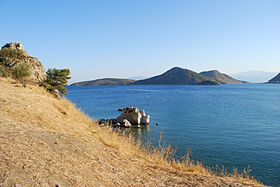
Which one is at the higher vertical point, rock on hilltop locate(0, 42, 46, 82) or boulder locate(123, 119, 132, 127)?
rock on hilltop locate(0, 42, 46, 82)


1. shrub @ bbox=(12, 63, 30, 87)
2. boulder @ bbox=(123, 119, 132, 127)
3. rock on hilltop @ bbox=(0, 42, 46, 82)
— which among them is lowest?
boulder @ bbox=(123, 119, 132, 127)

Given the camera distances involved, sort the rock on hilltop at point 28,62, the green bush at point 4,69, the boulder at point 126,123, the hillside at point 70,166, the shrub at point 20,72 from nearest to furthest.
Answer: the hillside at point 70,166 → the shrub at point 20,72 → the green bush at point 4,69 → the rock on hilltop at point 28,62 → the boulder at point 126,123

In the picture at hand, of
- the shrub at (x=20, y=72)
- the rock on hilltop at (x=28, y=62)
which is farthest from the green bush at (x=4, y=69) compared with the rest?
the shrub at (x=20, y=72)

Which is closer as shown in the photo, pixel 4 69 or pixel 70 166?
pixel 70 166

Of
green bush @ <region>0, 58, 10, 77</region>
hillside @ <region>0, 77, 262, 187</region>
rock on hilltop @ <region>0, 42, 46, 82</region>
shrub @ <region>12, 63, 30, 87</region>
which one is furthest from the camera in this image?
rock on hilltop @ <region>0, 42, 46, 82</region>

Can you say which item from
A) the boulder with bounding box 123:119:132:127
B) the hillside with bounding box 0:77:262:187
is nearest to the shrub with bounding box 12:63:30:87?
the hillside with bounding box 0:77:262:187

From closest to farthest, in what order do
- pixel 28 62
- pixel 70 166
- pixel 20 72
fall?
pixel 70 166, pixel 20 72, pixel 28 62

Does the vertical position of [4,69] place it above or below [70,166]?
above

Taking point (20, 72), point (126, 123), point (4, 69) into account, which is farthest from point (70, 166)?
point (126, 123)

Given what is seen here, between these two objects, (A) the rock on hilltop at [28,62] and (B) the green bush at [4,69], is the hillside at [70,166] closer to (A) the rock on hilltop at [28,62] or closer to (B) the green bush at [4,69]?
(B) the green bush at [4,69]

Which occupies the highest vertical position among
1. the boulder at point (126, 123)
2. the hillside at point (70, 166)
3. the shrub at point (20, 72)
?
the shrub at point (20, 72)

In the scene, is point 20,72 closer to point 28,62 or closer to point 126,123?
point 28,62

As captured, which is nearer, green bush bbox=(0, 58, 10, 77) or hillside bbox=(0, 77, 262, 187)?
hillside bbox=(0, 77, 262, 187)

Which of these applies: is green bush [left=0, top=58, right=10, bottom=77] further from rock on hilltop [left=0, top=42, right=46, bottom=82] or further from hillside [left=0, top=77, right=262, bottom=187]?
hillside [left=0, top=77, right=262, bottom=187]
